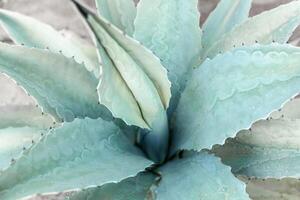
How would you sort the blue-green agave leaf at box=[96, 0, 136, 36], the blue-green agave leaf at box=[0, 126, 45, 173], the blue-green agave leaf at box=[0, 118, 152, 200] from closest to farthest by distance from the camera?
1. the blue-green agave leaf at box=[0, 118, 152, 200]
2. the blue-green agave leaf at box=[0, 126, 45, 173]
3. the blue-green agave leaf at box=[96, 0, 136, 36]

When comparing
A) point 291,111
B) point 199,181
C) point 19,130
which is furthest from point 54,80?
point 291,111

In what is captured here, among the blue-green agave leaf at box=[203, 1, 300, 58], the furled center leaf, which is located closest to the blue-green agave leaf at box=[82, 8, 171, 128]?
the furled center leaf

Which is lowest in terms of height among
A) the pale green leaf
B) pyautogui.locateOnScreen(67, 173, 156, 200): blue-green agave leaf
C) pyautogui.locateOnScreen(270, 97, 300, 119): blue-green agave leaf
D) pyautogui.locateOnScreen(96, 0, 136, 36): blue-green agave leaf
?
the pale green leaf

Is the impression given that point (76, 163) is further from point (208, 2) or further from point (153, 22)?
point (208, 2)

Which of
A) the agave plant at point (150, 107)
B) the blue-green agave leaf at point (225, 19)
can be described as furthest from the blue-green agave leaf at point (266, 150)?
the blue-green agave leaf at point (225, 19)

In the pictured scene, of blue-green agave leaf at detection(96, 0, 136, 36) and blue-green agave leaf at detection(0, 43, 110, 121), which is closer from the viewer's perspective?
blue-green agave leaf at detection(0, 43, 110, 121)

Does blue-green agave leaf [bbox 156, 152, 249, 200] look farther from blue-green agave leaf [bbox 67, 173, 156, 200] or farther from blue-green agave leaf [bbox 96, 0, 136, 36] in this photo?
blue-green agave leaf [bbox 96, 0, 136, 36]

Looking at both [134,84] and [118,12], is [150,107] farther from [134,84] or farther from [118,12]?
[118,12]
